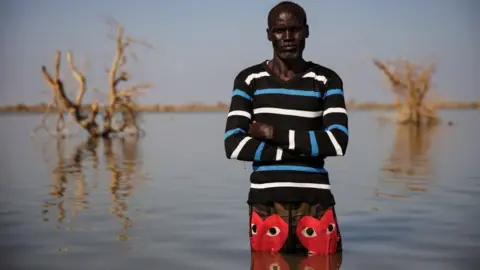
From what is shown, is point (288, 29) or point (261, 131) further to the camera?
point (288, 29)

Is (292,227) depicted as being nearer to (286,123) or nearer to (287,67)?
(286,123)

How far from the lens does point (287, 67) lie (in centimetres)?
425

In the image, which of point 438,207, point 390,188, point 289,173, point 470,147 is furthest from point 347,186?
point 470,147

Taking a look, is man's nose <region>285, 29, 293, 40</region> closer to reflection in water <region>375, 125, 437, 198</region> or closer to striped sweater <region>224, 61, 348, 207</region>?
striped sweater <region>224, 61, 348, 207</region>

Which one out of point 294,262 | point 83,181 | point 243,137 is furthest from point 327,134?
point 83,181

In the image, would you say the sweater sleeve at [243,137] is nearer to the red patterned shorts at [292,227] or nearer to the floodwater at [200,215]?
the red patterned shorts at [292,227]

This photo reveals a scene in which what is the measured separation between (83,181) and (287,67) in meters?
8.04

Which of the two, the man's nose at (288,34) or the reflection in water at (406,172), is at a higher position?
the man's nose at (288,34)

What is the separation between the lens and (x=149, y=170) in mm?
13727

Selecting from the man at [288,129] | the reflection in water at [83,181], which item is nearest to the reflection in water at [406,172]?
the reflection in water at [83,181]

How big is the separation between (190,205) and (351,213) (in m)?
1.92

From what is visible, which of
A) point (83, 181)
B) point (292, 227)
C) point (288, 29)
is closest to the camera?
point (288, 29)

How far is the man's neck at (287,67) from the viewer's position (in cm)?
422

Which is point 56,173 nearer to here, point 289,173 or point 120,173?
point 120,173
